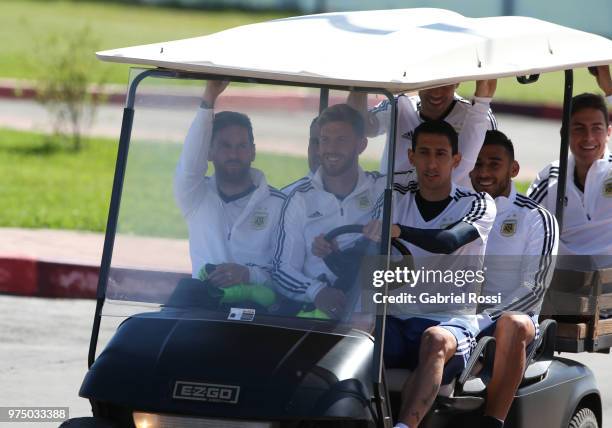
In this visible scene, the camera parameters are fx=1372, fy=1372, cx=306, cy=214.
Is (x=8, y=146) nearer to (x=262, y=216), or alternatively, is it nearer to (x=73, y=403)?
(x=73, y=403)

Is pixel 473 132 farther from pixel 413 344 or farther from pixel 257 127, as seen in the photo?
pixel 413 344

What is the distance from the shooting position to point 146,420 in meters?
3.93

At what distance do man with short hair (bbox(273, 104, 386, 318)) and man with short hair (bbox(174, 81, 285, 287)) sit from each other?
0.09m

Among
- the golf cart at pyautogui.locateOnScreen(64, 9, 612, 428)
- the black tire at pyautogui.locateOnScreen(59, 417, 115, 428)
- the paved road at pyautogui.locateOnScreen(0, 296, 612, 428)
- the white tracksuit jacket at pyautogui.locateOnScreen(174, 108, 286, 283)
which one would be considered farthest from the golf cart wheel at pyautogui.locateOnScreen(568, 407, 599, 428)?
the black tire at pyautogui.locateOnScreen(59, 417, 115, 428)

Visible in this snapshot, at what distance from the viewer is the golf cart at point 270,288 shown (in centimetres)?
385

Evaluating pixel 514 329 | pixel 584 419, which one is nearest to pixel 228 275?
pixel 514 329

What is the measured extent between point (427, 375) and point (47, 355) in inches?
129

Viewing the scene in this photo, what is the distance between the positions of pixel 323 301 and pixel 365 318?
0.49ft

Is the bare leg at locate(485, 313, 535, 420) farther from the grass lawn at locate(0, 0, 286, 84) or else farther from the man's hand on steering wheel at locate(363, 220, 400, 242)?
the grass lawn at locate(0, 0, 286, 84)

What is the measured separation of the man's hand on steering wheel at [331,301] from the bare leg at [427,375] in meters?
0.30

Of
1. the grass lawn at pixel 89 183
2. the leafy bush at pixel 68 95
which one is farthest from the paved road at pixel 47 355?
the leafy bush at pixel 68 95

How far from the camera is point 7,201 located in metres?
10.6

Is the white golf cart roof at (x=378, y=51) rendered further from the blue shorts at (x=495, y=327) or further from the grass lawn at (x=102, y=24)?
the grass lawn at (x=102, y=24)

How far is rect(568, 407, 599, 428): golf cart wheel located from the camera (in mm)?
4922
